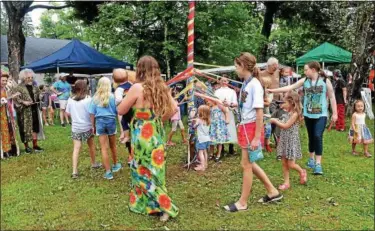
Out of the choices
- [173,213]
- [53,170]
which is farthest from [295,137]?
[53,170]

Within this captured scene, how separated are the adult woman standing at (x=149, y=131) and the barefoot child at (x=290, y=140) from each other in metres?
1.74

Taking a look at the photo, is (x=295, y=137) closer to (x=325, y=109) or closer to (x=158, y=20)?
(x=325, y=109)

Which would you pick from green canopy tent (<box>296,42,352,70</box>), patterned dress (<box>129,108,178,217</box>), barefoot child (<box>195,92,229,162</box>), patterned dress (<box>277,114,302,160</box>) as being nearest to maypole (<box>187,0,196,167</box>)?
barefoot child (<box>195,92,229,162</box>)

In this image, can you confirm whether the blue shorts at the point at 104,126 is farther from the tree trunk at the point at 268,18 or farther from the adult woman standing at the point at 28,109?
the tree trunk at the point at 268,18

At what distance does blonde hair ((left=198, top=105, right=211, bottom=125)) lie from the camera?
6163mm

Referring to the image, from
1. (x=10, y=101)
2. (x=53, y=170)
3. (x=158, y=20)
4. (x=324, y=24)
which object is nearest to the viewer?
(x=53, y=170)

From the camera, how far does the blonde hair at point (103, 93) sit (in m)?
5.58

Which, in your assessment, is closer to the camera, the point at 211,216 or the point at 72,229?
the point at 72,229

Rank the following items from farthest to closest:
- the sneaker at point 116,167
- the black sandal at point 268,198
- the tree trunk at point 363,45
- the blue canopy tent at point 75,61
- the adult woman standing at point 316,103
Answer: the blue canopy tent at point 75,61
the tree trunk at point 363,45
the sneaker at point 116,167
the adult woman standing at point 316,103
the black sandal at point 268,198

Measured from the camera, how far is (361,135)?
23.8 feet

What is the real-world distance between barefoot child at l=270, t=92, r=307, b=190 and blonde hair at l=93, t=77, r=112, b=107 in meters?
2.36

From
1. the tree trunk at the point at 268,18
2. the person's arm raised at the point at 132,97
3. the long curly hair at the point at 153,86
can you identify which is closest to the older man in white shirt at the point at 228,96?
the long curly hair at the point at 153,86

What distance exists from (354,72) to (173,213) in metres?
9.64

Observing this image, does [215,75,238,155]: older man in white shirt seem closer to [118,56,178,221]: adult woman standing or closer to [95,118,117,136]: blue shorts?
[95,118,117,136]: blue shorts
